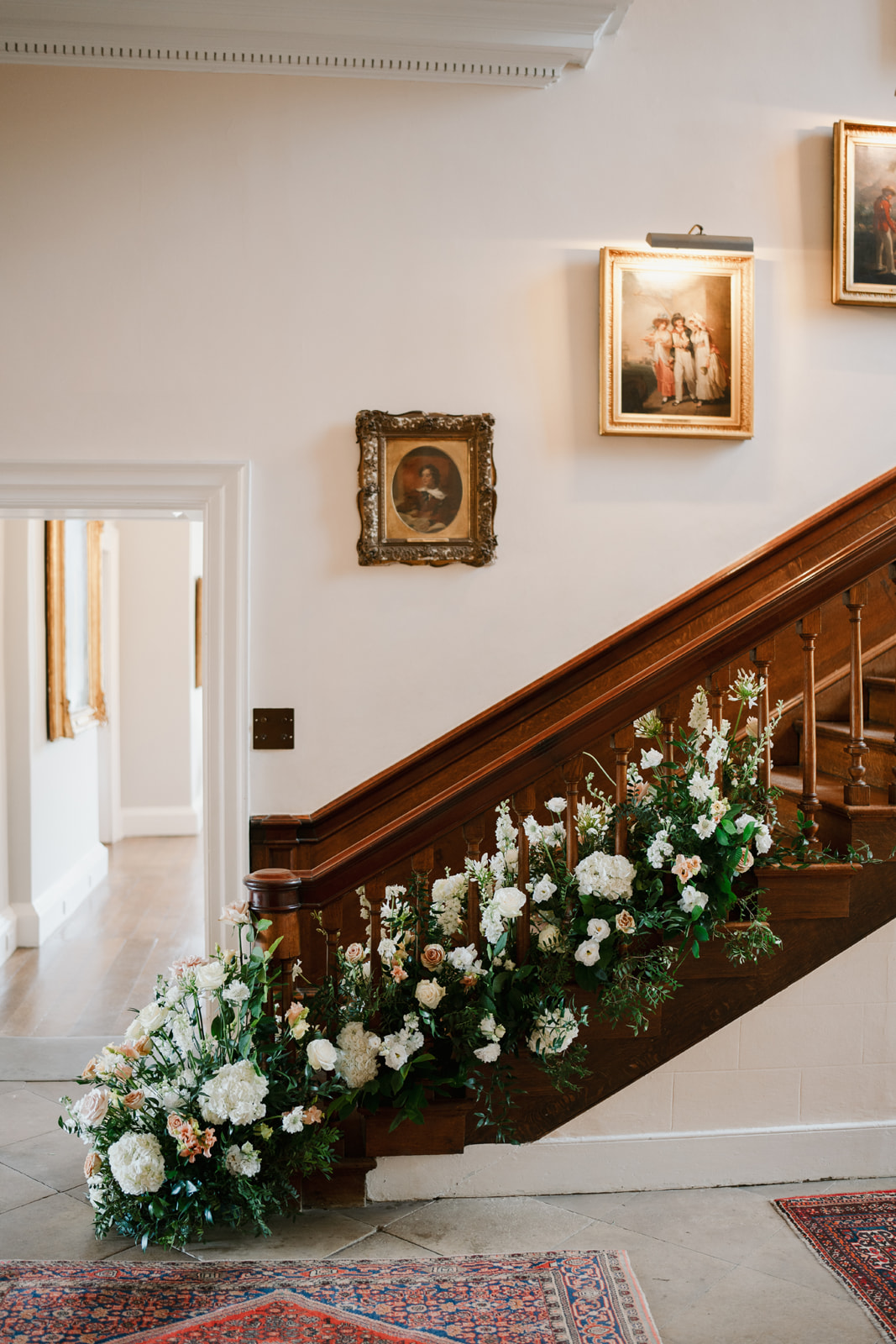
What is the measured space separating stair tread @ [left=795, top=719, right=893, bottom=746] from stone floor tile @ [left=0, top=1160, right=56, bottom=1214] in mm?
2633

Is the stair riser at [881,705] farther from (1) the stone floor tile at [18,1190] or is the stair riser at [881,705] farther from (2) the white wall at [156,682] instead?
(2) the white wall at [156,682]

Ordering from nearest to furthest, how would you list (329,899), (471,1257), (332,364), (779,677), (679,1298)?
(679,1298)
(471,1257)
(329,899)
(332,364)
(779,677)

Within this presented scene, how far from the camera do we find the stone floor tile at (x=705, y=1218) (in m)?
2.53

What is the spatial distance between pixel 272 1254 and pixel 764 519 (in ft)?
8.85

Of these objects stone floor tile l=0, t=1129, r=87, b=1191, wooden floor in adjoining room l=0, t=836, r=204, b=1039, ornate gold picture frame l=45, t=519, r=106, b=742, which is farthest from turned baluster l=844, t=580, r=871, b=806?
ornate gold picture frame l=45, t=519, r=106, b=742

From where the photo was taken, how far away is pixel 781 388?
3.67 m

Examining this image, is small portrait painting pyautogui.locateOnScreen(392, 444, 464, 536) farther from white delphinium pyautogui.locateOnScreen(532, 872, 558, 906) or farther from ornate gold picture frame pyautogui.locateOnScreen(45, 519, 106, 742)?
ornate gold picture frame pyautogui.locateOnScreen(45, 519, 106, 742)

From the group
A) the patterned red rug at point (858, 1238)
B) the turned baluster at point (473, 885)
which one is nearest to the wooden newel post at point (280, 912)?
the turned baluster at point (473, 885)

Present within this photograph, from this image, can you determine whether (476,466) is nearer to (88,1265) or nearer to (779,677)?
(779,677)

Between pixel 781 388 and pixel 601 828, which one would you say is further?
pixel 781 388

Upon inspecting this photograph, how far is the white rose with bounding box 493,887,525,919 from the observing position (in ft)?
8.33

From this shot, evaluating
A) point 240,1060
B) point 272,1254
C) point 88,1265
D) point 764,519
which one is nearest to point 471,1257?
point 272,1254

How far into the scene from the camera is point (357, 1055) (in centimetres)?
256

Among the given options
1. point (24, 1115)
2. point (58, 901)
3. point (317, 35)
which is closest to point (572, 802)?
point (24, 1115)
